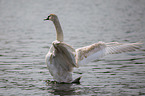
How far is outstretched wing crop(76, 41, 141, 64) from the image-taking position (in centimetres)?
1105

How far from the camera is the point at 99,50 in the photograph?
37.3 feet

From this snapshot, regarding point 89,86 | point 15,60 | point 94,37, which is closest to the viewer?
point 89,86

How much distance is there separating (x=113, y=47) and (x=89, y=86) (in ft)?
5.88

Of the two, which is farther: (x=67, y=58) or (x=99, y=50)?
(x=99, y=50)

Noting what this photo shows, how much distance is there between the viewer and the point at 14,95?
9742mm

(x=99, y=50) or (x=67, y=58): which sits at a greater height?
(x=99, y=50)

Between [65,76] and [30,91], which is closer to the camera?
[30,91]

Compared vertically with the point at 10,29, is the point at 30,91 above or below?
below

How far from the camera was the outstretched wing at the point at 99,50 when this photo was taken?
36.2ft

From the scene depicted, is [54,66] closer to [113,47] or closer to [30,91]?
[30,91]

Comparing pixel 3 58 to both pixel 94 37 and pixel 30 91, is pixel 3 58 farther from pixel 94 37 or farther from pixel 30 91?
pixel 94 37

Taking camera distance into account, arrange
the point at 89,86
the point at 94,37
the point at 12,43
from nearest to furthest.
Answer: the point at 89,86
the point at 12,43
the point at 94,37

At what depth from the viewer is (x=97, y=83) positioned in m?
11.1

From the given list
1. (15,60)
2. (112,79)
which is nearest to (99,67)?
(112,79)
